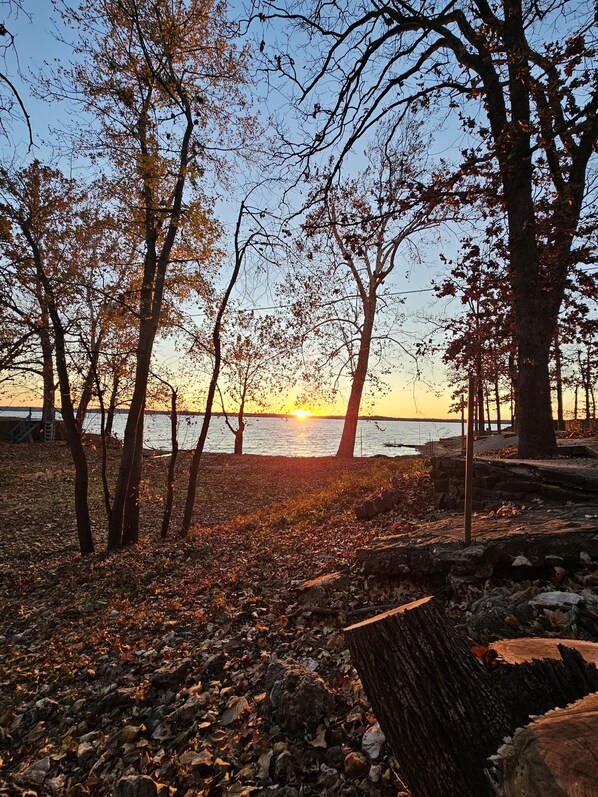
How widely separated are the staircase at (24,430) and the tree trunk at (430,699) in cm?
2924

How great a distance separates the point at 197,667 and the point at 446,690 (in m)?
2.39

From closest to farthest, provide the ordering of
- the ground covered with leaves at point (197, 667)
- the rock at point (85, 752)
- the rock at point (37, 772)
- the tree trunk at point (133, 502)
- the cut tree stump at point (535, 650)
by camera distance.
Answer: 1. the cut tree stump at point (535, 650)
2. the ground covered with leaves at point (197, 667)
3. the rock at point (37, 772)
4. the rock at point (85, 752)
5. the tree trunk at point (133, 502)

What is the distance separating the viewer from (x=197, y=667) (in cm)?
342

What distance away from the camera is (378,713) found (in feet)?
6.30

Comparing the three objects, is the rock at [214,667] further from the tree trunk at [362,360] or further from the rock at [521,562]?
the tree trunk at [362,360]

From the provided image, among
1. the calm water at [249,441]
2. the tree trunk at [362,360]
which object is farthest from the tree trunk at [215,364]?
the tree trunk at [362,360]

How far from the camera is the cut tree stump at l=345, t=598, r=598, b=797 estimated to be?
1.70 m

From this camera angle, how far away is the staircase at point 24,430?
2545 centimetres

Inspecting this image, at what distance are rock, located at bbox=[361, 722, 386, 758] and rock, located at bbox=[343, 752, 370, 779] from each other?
5 cm

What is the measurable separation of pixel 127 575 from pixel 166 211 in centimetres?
632

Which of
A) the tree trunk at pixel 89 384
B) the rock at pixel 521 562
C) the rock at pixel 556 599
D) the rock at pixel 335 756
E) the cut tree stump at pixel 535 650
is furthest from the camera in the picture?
the tree trunk at pixel 89 384

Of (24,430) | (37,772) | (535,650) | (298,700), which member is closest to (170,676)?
(37,772)

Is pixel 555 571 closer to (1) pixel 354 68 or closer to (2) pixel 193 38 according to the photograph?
(1) pixel 354 68

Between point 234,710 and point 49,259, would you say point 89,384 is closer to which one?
point 49,259
